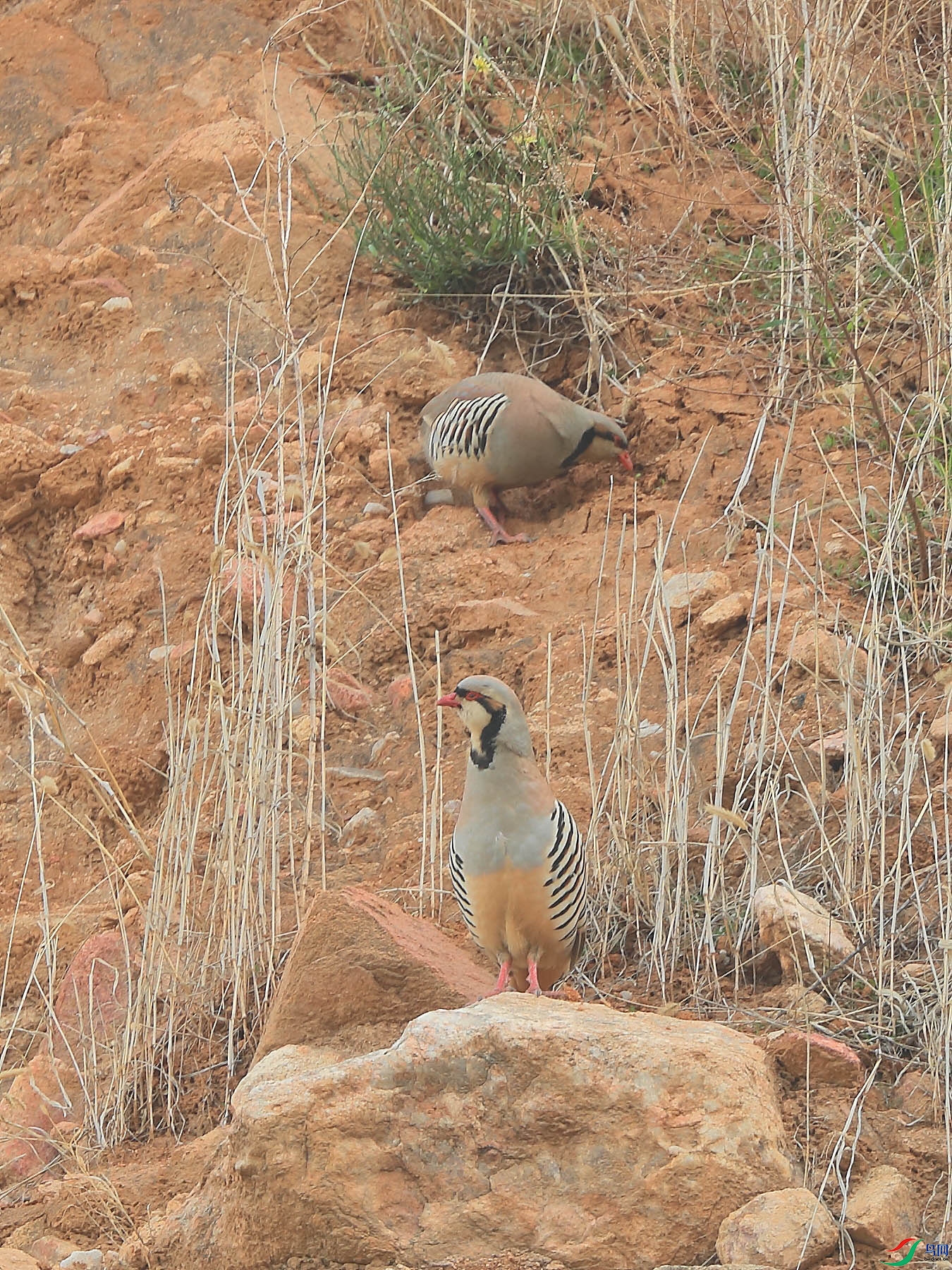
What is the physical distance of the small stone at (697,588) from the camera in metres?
4.77

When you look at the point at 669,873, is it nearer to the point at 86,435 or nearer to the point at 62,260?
the point at 86,435

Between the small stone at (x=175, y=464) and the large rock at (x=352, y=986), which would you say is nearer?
the large rock at (x=352, y=986)

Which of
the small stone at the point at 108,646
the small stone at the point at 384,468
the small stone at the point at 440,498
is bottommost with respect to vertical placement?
the small stone at the point at 108,646

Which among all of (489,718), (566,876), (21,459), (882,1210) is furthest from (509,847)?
(21,459)

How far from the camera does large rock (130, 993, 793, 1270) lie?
8.19 ft

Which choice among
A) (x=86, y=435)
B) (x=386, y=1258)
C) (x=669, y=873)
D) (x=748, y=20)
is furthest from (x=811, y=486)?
(x=386, y=1258)

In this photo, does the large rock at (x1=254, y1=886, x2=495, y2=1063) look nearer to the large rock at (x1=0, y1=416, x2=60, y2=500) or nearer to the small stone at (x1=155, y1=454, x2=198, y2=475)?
the small stone at (x1=155, y1=454, x2=198, y2=475)

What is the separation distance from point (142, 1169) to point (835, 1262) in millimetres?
1444

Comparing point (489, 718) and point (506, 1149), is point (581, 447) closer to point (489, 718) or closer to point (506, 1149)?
point (489, 718)

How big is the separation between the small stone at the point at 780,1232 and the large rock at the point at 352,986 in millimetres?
848

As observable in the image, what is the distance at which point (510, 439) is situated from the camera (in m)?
5.54
